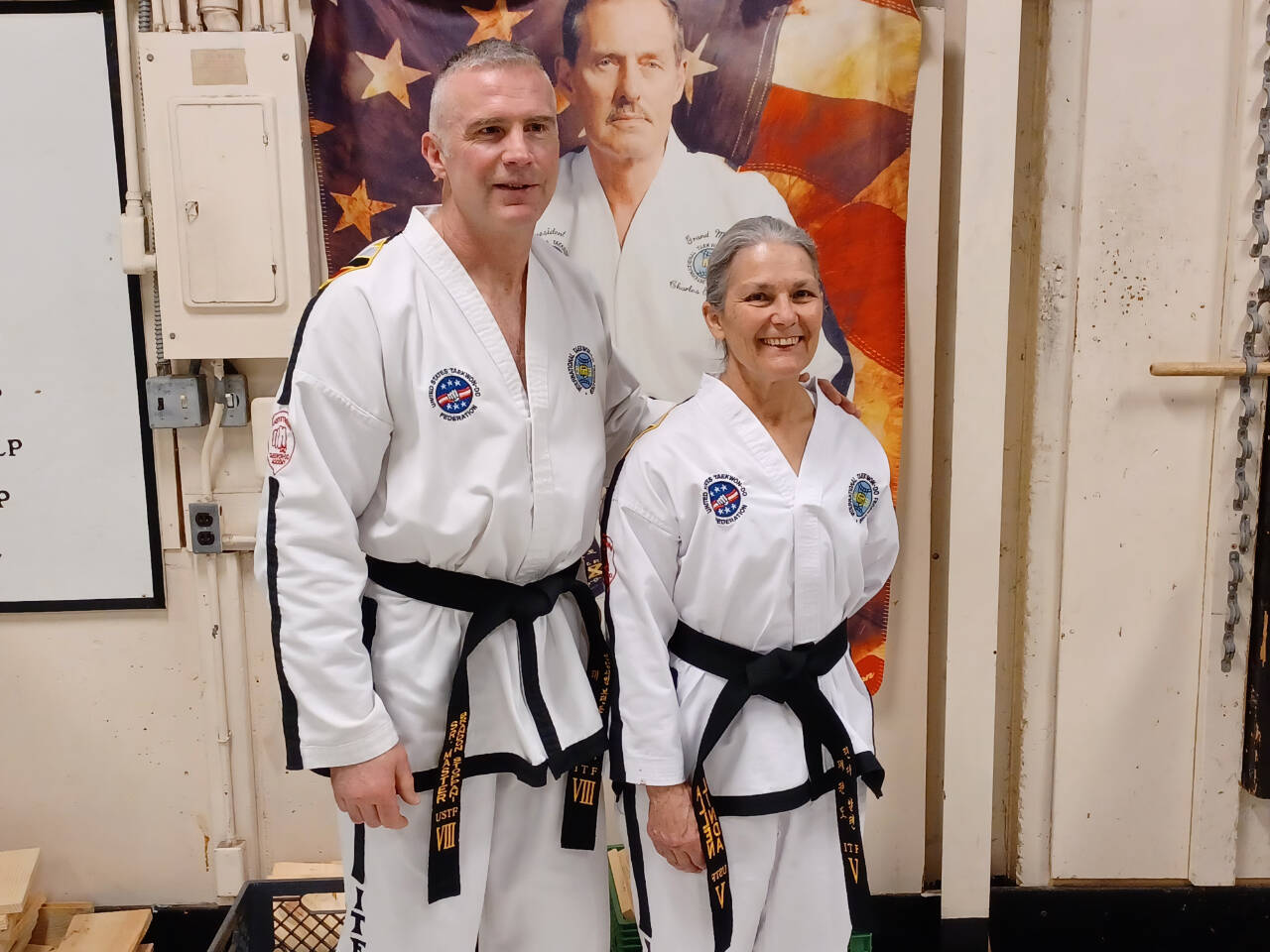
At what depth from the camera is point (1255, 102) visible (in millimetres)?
2248

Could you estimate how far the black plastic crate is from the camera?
2336 mm

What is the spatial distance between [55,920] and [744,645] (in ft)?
6.80

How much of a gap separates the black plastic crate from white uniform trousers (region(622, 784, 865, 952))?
1.13 meters

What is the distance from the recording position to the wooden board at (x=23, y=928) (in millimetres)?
2258

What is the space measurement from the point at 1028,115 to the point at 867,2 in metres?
0.50

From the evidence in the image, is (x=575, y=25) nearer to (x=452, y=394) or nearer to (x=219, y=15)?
(x=219, y=15)

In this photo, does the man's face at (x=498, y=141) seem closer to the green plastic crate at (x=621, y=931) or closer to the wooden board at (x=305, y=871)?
the green plastic crate at (x=621, y=931)

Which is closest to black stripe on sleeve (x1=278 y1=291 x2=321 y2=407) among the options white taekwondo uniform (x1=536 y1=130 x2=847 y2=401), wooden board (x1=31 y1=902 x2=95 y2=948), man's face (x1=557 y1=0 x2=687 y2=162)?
white taekwondo uniform (x1=536 y1=130 x2=847 y2=401)

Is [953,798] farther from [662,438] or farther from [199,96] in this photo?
[199,96]

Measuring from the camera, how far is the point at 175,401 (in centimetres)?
227

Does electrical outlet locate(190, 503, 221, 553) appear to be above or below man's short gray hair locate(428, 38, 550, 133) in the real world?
below

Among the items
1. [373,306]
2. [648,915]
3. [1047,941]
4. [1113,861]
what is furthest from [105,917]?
[1113,861]

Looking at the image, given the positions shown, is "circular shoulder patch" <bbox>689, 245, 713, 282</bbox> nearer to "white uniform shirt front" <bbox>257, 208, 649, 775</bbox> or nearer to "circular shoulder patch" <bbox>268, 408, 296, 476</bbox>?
"white uniform shirt front" <bbox>257, 208, 649, 775</bbox>

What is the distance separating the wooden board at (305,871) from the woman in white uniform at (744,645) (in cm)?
114
